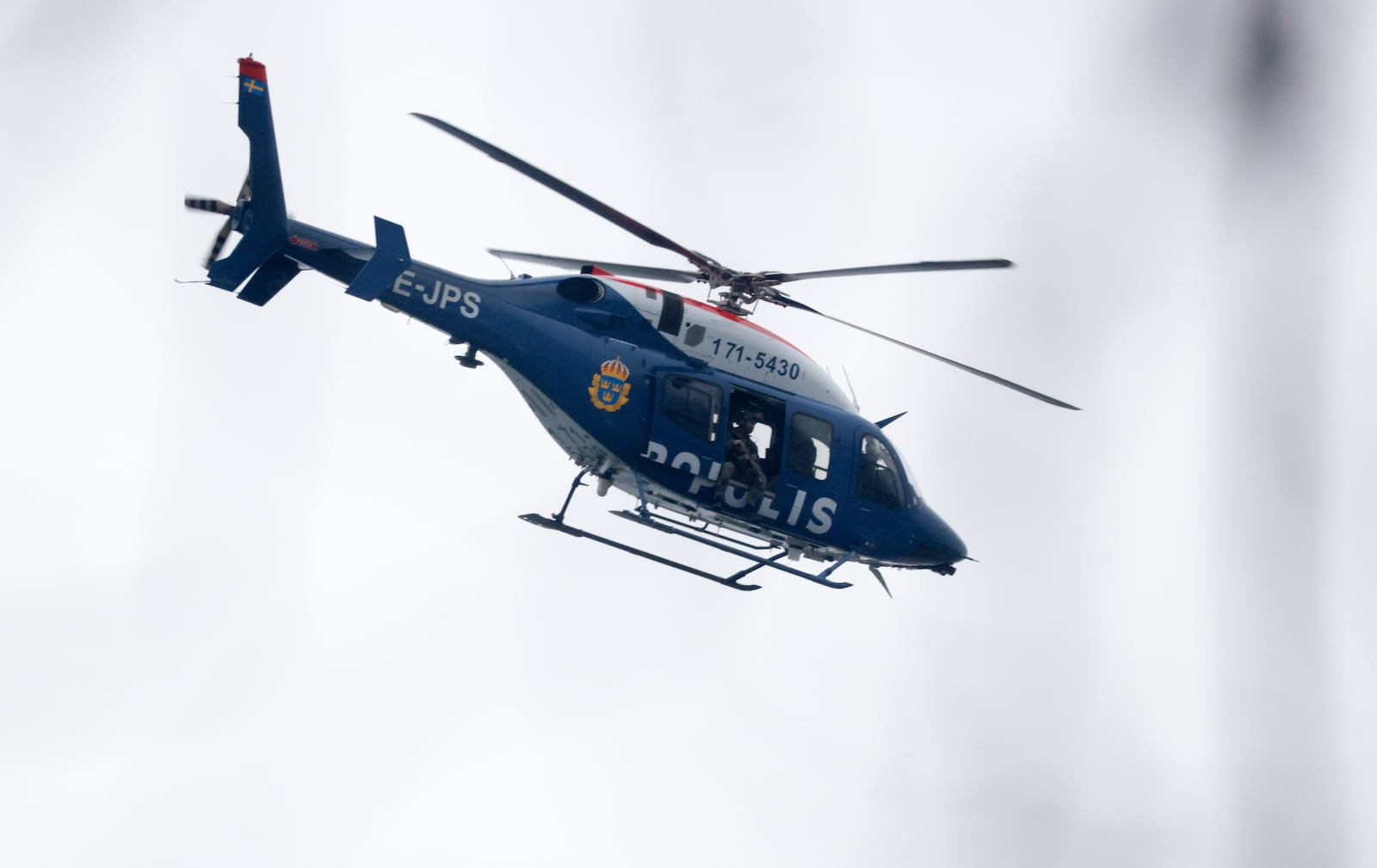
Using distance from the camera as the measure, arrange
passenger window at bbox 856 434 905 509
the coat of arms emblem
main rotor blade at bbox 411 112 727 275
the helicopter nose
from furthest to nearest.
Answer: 1. the helicopter nose
2. passenger window at bbox 856 434 905 509
3. the coat of arms emblem
4. main rotor blade at bbox 411 112 727 275

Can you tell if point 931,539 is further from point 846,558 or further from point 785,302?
point 785,302

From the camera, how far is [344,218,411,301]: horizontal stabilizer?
15.6 m

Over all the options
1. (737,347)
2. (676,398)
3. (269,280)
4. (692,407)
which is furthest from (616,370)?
(269,280)

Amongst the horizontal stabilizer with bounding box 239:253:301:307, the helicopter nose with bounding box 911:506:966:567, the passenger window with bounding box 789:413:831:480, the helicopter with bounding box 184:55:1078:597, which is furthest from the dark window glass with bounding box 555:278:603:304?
the helicopter nose with bounding box 911:506:966:567

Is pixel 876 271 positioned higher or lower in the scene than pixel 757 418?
higher

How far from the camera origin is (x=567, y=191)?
1524 centimetres

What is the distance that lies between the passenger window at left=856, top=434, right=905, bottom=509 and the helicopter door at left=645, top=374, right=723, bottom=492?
6.71 feet

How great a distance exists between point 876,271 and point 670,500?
369cm

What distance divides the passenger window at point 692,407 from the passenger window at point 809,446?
106 cm

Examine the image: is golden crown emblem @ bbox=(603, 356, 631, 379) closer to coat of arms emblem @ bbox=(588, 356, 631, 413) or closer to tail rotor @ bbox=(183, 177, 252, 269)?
coat of arms emblem @ bbox=(588, 356, 631, 413)

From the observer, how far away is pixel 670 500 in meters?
17.2

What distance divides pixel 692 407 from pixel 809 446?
5.29ft

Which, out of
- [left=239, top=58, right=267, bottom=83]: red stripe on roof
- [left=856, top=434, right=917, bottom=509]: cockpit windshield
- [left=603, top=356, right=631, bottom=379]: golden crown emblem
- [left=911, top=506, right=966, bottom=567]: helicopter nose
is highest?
[left=239, top=58, right=267, bottom=83]: red stripe on roof

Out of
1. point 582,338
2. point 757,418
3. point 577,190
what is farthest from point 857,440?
point 577,190
